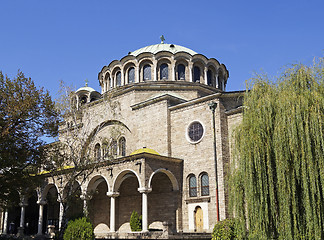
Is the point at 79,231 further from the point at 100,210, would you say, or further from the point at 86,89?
the point at 86,89

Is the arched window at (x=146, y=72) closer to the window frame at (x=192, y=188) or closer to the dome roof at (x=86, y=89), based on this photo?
the dome roof at (x=86, y=89)

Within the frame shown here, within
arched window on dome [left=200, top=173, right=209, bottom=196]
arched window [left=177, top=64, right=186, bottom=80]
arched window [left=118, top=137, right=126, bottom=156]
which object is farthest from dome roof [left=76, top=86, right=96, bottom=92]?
arched window on dome [left=200, top=173, right=209, bottom=196]

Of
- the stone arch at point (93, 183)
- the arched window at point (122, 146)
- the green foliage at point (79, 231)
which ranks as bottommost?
the green foliage at point (79, 231)

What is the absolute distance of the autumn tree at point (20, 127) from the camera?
1783 cm

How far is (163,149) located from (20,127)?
9.43 meters

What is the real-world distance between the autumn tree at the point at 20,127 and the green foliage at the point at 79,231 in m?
4.45

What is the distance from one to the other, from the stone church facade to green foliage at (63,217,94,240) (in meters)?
2.82

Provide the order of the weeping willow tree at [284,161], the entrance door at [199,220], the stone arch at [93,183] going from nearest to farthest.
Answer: the weeping willow tree at [284,161]
the entrance door at [199,220]
the stone arch at [93,183]

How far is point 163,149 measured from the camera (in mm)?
24438

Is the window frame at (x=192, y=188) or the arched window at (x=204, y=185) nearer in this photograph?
the arched window at (x=204, y=185)

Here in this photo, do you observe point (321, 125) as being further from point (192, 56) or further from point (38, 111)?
point (192, 56)

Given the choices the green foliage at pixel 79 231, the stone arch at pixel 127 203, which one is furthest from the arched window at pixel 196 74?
the green foliage at pixel 79 231

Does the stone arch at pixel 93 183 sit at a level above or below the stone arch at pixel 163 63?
below

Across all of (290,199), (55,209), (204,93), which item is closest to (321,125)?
(290,199)
